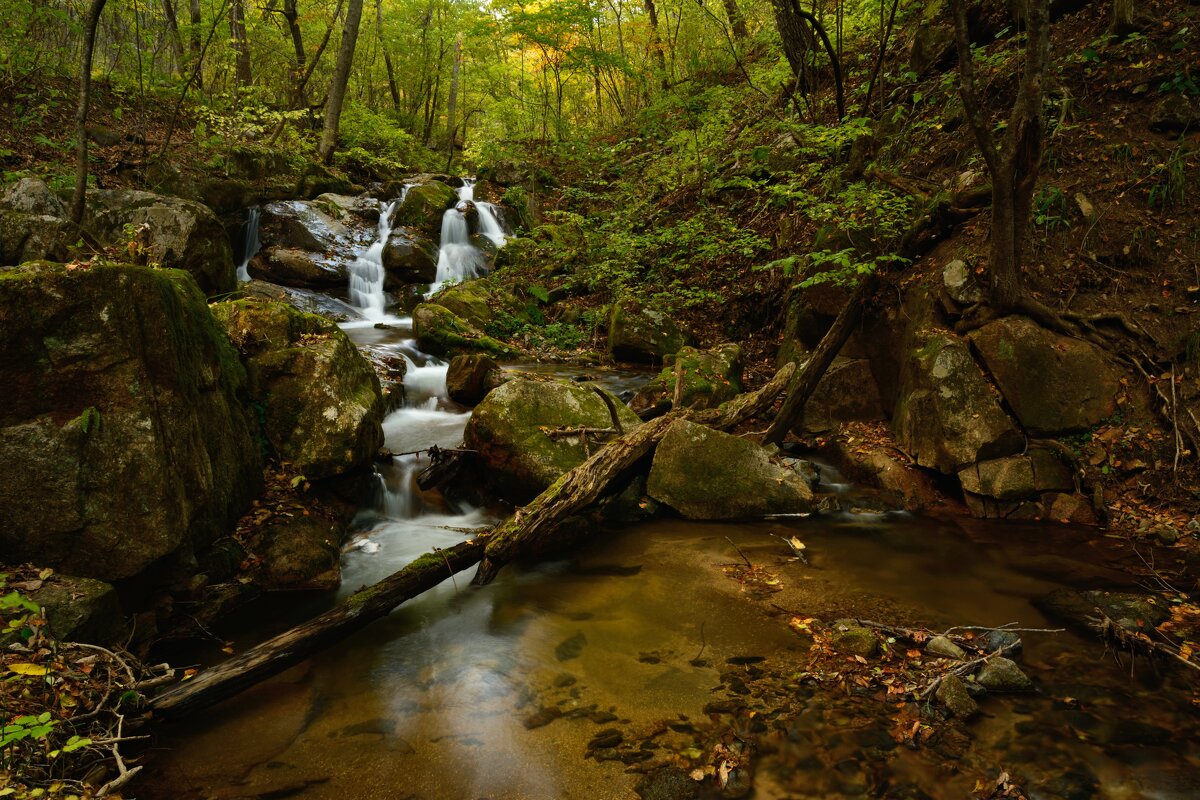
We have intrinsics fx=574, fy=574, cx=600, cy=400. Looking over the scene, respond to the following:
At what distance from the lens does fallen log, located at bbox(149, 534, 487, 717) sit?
3238mm

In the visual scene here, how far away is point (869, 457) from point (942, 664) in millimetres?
3748

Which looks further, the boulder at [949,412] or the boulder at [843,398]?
the boulder at [843,398]

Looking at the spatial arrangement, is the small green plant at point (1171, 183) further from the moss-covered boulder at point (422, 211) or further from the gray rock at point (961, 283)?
the moss-covered boulder at point (422, 211)

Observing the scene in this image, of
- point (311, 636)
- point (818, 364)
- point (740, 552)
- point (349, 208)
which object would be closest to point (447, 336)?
point (818, 364)

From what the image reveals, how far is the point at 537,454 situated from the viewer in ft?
21.2

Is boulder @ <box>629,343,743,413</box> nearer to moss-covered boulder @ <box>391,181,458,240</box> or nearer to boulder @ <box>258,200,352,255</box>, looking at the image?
boulder @ <box>258,200,352,255</box>

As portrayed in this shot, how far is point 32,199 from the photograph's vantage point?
696 cm

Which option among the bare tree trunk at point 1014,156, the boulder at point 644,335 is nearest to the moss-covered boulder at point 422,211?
the boulder at point 644,335

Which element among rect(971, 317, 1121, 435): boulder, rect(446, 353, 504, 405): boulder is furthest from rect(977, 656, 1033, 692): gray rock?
rect(446, 353, 504, 405): boulder

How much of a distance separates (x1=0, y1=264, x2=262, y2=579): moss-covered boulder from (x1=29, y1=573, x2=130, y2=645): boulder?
0.27 meters

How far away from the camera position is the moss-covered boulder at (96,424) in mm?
3422

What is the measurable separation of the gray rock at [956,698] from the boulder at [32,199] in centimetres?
980

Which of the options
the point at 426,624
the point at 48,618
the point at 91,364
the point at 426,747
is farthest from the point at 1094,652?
the point at 91,364

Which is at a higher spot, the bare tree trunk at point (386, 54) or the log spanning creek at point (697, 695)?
the bare tree trunk at point (386, 54)
